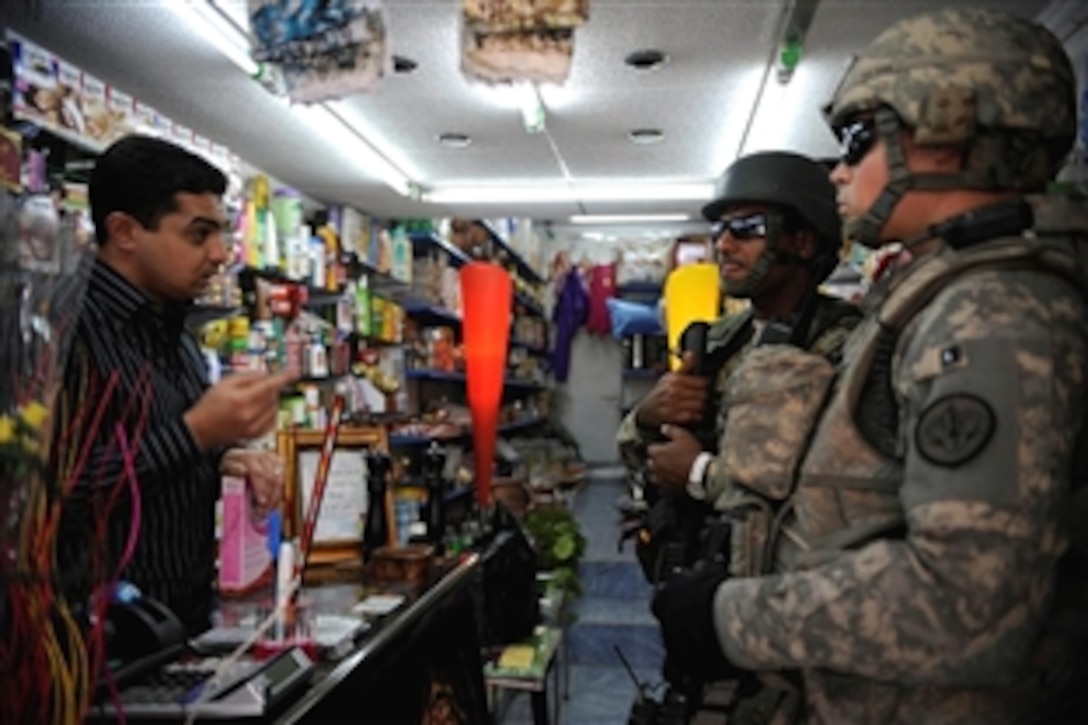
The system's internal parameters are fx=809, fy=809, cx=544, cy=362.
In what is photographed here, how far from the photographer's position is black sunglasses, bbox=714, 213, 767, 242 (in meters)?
2.06

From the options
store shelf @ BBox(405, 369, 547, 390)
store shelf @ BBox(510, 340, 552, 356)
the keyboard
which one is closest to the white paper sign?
the keyboard

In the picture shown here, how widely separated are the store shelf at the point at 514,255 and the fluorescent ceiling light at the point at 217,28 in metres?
3.98

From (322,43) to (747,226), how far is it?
1111mm

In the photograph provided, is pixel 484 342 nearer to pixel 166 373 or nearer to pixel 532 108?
pixel 532 108

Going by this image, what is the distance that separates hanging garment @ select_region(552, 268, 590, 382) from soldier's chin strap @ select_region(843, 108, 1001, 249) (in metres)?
8.67

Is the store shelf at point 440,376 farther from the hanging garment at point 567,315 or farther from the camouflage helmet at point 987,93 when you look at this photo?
the camouflage helmet at point 987,93

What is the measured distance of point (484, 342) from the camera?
459cm

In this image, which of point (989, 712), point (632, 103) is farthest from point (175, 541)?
point (632, 103)

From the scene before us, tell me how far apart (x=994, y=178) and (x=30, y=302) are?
128 cm

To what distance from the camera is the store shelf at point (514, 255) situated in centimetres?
694

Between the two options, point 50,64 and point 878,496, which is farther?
point 50,64

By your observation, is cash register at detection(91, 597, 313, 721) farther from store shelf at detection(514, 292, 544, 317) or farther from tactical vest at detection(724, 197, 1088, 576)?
store shelf at detection(514, 292, 544, 317)

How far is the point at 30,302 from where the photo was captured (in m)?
0.87

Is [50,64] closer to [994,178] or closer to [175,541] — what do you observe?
[175,541]
